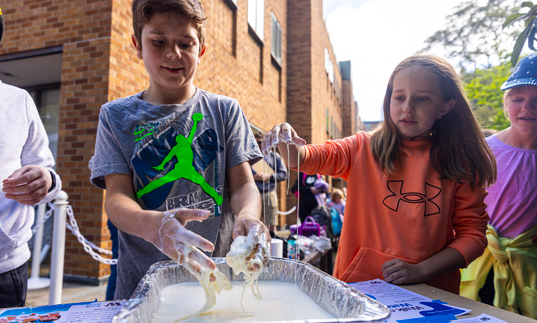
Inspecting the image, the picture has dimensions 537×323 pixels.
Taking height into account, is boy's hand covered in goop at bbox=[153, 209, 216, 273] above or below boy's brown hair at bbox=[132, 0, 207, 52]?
below

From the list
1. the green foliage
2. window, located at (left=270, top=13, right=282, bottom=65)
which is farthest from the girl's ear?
window, located at (left=270, top=13, right=282, bottom=65)

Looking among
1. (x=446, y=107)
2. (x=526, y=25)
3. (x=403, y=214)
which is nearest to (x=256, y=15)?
(x=526, y=25)

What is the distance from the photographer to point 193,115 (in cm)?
131

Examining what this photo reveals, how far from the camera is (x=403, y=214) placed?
4.86 ft

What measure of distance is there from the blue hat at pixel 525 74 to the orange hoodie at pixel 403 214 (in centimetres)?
85

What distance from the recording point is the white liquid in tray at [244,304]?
873 millimetres

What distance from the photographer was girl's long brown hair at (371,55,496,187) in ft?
4.92

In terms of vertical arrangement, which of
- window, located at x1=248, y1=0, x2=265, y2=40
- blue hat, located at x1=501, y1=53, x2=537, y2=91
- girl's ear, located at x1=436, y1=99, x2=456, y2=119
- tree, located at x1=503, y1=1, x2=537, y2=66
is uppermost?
window, located at x1=248, y1=0, x2=265, y2=40

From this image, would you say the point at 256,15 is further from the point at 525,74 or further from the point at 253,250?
the point at 253,250

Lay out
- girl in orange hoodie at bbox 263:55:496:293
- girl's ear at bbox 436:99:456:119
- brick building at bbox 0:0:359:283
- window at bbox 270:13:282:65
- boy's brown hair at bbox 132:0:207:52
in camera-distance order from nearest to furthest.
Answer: boy's brown hair at bbox 132:0:207:52 → girl in orange hoodie at bbox 263:55:496:293 → girl's ear at bbox 436:99:456:119 → brick building at bbox 0:0:359:283 → window at bbox 270:13:282:65

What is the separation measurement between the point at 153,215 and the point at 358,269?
951 mm

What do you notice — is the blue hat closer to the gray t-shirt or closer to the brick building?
the gray t-shirt

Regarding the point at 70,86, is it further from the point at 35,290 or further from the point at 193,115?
the point at 193,115

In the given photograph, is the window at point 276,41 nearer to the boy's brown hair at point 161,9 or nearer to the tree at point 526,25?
the tree at point 526,25
